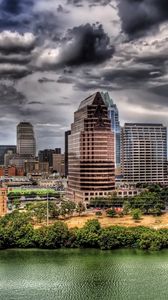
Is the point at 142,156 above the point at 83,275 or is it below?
above

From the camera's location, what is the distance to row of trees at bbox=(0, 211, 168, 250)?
51.9 m

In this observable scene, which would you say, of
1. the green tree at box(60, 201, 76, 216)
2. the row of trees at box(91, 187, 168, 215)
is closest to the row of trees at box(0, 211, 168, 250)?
the green tree at box(60, 201, 76, 216)

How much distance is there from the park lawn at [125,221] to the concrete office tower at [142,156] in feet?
208

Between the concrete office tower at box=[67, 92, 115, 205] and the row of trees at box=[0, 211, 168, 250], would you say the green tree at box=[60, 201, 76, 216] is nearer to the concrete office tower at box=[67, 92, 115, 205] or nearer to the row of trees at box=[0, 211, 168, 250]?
the concrete office tower at box=[67, 92, 115, 205]

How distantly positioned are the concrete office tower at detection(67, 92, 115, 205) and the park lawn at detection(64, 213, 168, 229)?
641 inches

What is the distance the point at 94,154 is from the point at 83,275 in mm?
50151

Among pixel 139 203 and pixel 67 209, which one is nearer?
pixel 67 209

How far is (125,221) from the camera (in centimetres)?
6962

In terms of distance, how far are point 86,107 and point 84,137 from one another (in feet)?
22.2

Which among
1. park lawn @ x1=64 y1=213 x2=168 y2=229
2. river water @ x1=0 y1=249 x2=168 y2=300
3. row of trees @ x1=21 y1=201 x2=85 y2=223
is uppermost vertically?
row of trees @ x1=21 y1=201 x2=85 y2=223

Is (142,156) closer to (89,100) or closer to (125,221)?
(89,100)

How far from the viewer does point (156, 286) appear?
38.7m

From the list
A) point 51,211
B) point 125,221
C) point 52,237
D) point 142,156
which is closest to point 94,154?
point 51,211

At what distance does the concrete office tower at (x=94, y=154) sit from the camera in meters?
91.3
